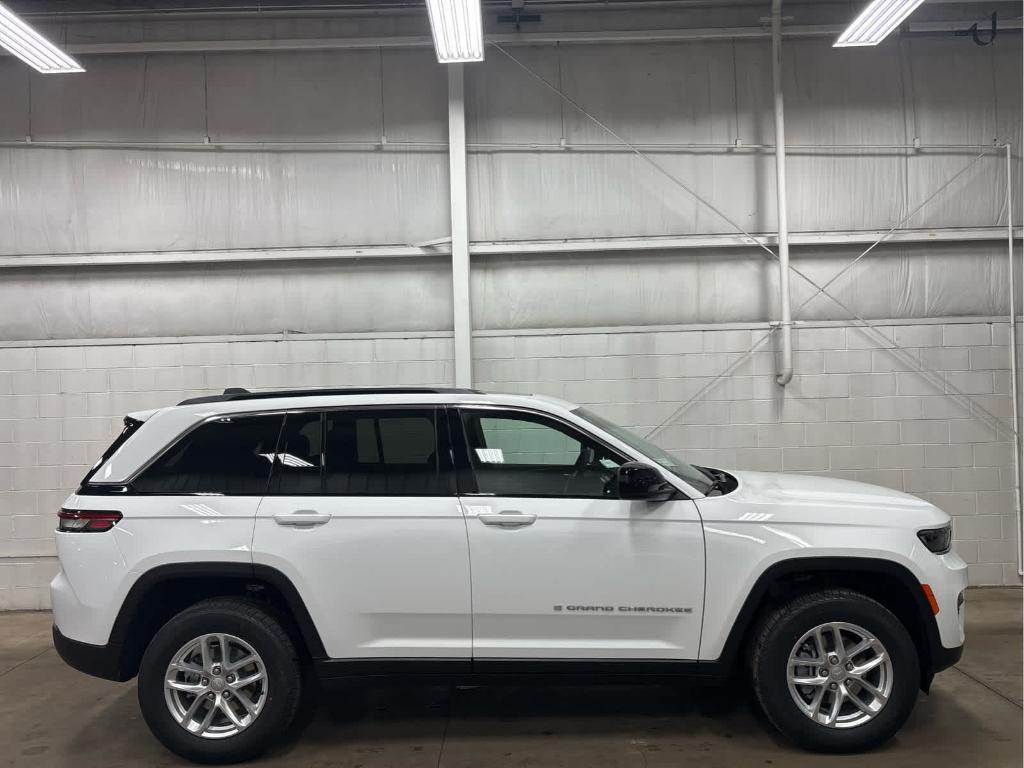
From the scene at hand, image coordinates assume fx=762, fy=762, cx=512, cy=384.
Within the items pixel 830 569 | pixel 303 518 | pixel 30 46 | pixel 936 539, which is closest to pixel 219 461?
pixel 303 518

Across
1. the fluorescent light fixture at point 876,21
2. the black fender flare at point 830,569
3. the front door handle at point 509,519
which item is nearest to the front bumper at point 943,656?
the black fender flare at point 830,569

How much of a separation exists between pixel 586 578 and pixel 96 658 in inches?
90.6

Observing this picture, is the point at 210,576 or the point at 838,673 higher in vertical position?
the point at 210,576

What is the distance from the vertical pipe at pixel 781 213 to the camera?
255 inches

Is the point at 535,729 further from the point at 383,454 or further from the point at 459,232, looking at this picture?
the point at 459,232

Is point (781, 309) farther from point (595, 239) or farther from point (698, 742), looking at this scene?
point (698, 742)

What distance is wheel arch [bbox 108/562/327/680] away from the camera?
11.6 ft

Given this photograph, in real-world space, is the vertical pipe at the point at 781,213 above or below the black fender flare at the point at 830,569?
above

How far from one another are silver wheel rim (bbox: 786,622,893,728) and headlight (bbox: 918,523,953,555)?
0.51 metres

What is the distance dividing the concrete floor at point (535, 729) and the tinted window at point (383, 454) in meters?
1.29

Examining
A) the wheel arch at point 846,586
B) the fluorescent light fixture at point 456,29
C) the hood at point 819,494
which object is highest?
the fluorescent light fixture at point 456,29

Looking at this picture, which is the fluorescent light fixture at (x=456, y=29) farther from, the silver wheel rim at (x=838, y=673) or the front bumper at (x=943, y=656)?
the front bumper at (x=943, y=656)

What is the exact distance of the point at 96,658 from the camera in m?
3.53

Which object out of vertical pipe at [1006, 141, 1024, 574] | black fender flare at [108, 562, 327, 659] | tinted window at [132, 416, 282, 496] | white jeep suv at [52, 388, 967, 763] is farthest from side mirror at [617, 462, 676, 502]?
vertical pipe at [1006, 141, 1024, 574]
